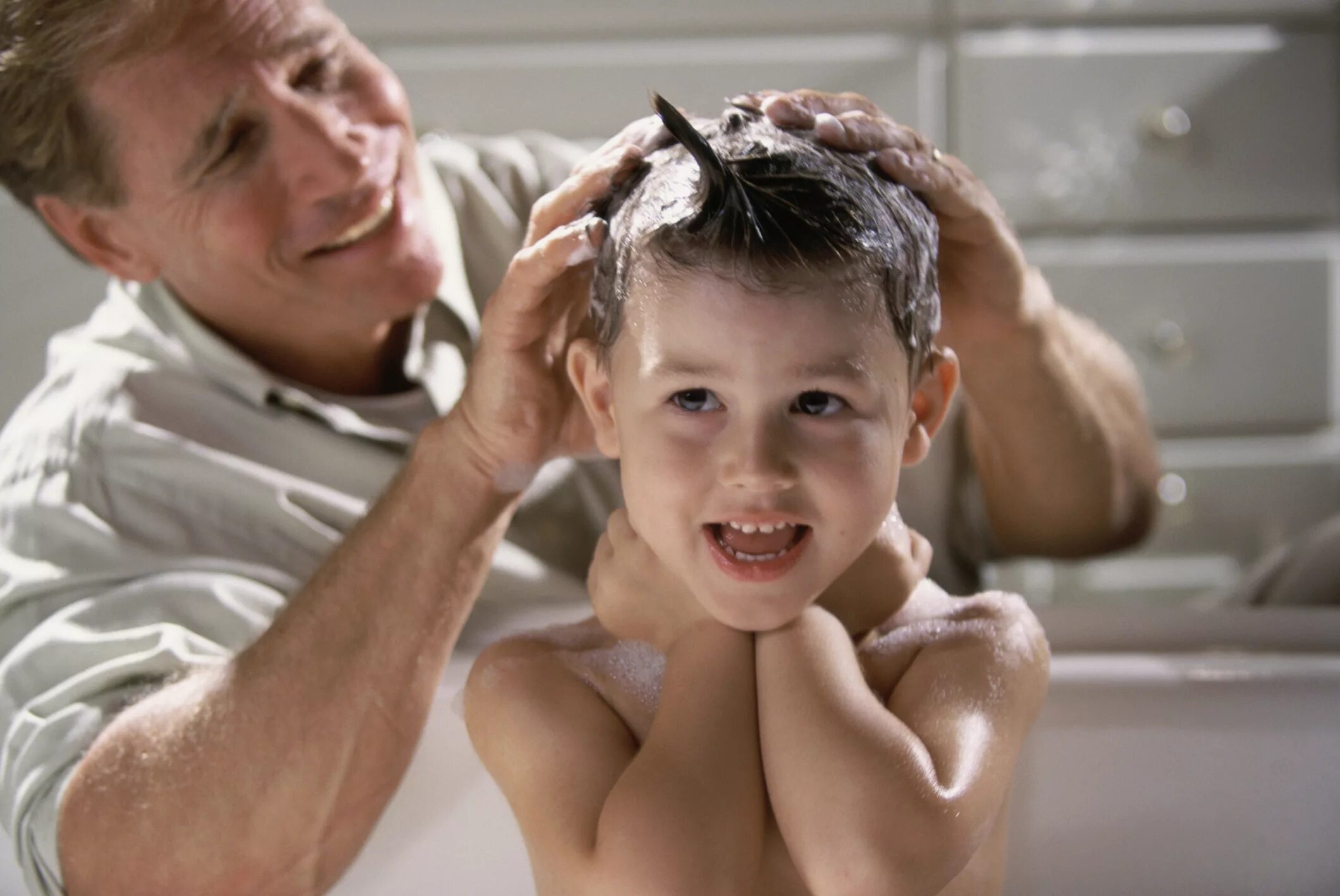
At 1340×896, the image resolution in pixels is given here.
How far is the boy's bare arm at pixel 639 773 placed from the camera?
0.41 metres

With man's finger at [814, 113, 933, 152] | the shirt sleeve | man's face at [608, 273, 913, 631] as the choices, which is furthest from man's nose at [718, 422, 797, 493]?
the shirt sleeve

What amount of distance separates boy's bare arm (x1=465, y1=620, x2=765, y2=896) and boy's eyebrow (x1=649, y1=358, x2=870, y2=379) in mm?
95

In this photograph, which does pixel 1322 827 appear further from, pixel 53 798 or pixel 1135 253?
pixel 1135 253

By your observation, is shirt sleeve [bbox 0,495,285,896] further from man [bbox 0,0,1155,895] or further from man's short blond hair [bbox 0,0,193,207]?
man's short blond hair [bbox 0,0,193,207]

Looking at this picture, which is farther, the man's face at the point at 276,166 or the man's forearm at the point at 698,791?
the man's face at the point at 276,166

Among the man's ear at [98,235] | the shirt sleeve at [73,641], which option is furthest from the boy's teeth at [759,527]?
the man's ear at [98,235]

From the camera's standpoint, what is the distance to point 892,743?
41cm

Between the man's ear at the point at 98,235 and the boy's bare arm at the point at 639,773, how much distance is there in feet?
1.19

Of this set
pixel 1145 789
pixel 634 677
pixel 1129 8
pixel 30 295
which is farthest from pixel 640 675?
pixel 1129 8

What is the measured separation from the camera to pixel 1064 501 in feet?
2.52

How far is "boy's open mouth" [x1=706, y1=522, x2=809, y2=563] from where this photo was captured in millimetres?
396

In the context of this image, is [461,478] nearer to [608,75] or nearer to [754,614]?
[754,614]

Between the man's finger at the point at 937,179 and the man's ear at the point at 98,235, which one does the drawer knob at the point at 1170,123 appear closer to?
the man's finger at the point at 937,179

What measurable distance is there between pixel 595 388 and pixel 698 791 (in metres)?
0.14
